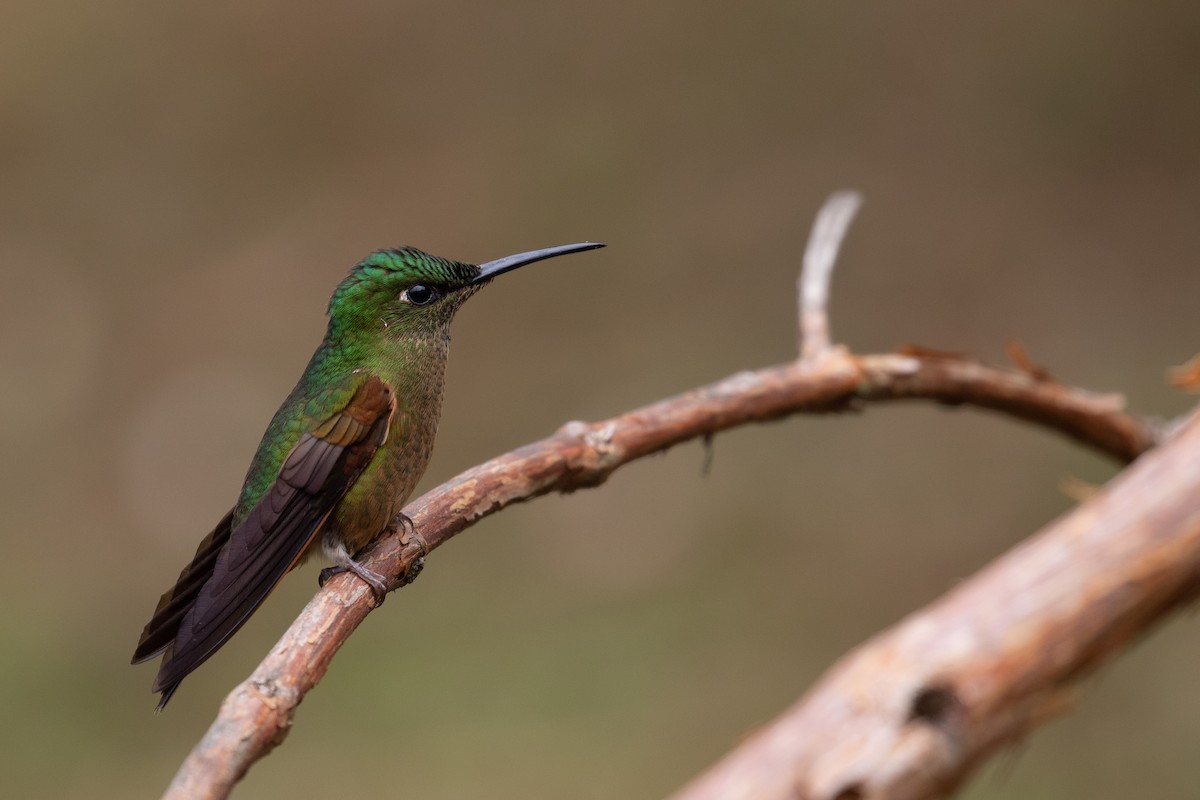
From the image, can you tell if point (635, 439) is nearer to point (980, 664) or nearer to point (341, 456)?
point (341, 456)

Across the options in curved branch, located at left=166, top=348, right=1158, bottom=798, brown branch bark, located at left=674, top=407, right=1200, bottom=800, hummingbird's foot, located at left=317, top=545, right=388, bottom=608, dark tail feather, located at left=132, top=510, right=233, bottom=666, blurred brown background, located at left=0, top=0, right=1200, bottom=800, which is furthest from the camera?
blurred brown background, located at left=0, top=0, right=1200, bottom=800

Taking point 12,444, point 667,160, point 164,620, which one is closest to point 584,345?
point 667,160

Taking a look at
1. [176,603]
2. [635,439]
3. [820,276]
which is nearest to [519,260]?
[635,439]

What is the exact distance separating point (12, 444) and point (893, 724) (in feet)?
19.3

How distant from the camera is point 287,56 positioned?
654cm

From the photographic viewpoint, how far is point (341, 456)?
197cm

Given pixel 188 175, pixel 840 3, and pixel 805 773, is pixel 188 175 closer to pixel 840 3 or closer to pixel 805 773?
pixel 840 3

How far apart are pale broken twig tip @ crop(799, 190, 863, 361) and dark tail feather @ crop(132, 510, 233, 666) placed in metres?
1.20

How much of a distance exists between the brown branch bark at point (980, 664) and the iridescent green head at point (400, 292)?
129 cm

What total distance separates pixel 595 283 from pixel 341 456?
4.51 m

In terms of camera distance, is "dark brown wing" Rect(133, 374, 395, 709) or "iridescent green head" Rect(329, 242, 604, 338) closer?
"dark brown wing" Rect(133, 374, 395, 709)

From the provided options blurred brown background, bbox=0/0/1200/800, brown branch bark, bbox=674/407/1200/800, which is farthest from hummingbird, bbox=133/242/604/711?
blurred brown background, bbox=0/0/1200/800

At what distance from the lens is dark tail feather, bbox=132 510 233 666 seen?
5.98 feet

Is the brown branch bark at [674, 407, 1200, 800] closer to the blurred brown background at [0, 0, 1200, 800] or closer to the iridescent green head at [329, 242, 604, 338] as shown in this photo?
the iridescent green head at [329, 242, 604, 338]
